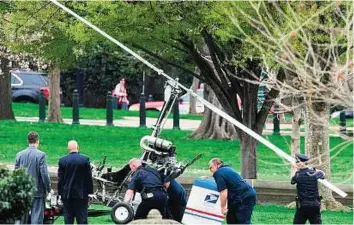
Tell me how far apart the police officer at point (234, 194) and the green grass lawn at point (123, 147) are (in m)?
9.05

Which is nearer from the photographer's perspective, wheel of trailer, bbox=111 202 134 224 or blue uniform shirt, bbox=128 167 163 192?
blue uniform shirt, bbox=128 167 163 192

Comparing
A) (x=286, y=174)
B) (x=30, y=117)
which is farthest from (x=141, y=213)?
(x=30, y=117)

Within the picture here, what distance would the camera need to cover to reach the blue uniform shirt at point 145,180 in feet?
62.1

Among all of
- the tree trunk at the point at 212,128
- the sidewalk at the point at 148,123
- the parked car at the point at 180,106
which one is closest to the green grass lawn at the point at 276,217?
the tree trunk at the point at 212,128

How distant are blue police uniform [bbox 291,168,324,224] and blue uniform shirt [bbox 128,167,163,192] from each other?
7.06 ft

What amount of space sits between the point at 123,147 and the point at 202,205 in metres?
15.5

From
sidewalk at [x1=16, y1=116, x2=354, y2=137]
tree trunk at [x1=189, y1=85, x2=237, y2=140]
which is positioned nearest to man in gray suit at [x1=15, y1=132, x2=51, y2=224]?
tree trunk at [x1=189, y1=85, x2=237, y2=140]

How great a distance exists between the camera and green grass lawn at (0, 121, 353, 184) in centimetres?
3125

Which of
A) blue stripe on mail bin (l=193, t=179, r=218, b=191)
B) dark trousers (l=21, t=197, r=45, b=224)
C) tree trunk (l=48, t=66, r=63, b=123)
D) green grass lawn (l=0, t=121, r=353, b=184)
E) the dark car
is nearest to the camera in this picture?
dark trousers (l=21, t=197, r=45, b=224)

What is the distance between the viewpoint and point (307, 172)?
1942 centimetres

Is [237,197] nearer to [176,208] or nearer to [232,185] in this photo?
[232,185]

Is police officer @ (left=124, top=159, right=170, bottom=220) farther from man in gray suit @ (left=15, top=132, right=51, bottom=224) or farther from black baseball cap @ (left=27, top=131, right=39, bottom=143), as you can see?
black baseball cap @ (left=27, top=131, right=39, bottom=143)

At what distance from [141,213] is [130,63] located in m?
33.5

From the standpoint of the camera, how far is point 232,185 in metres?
19.2
